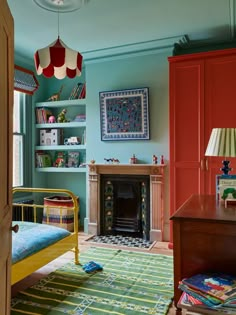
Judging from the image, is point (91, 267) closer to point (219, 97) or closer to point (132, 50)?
point (219, 97)

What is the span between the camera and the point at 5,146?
139 centimetres

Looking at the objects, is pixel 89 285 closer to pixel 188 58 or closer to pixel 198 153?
pixel 198 153

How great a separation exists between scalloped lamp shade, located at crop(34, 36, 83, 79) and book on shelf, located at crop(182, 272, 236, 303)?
203 centimetres

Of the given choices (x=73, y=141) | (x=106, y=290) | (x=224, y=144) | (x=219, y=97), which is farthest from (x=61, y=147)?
(x=224, y=144)

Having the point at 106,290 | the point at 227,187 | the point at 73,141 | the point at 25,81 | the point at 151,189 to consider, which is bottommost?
the point at 106,290

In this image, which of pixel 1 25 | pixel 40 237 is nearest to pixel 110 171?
pixel 40 237

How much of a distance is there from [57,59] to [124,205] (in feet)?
8.42

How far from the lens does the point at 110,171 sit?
4379mm

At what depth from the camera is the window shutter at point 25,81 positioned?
14.4 ft

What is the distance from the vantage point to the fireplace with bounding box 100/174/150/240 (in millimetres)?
4281

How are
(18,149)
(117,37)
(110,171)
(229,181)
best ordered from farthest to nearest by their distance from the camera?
(18,149) → (110,171) → (117,37) → (229,181)

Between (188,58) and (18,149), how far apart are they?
2965 mm

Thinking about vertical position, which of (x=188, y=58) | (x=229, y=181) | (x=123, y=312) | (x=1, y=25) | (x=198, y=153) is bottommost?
(x=123, y=312)

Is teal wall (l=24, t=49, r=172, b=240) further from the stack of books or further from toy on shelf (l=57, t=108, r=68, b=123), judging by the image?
the stack of books
